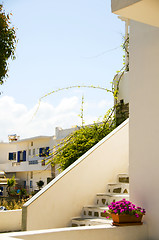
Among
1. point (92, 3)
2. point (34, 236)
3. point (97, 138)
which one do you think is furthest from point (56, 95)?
point (34, 236)

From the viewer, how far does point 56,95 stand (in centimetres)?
983

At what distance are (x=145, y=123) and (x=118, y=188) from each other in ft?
6.07

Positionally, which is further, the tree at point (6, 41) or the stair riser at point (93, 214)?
the tree at point (6, 41)

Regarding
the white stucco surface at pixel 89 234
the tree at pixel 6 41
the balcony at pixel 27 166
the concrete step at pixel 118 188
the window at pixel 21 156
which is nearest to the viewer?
the white stucco surface at pixel 89 234

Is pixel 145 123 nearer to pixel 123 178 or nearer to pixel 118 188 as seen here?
pixel 118 188

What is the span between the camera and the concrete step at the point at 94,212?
6355 mm

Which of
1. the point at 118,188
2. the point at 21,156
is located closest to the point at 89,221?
the point at 118,188

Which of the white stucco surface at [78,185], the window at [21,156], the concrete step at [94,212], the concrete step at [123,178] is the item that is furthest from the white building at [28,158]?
the concrete step at [94,212]

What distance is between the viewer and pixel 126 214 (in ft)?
16.9

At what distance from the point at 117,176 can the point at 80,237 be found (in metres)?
2.81

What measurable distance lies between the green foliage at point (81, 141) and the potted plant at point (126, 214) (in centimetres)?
404

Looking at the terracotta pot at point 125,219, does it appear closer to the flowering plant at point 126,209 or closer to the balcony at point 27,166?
the flowering plant at point 126,209

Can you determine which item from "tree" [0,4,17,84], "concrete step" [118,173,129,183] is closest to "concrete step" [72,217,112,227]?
"concrete step" [118,173,129,183]

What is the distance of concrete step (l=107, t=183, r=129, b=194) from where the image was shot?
683cm
